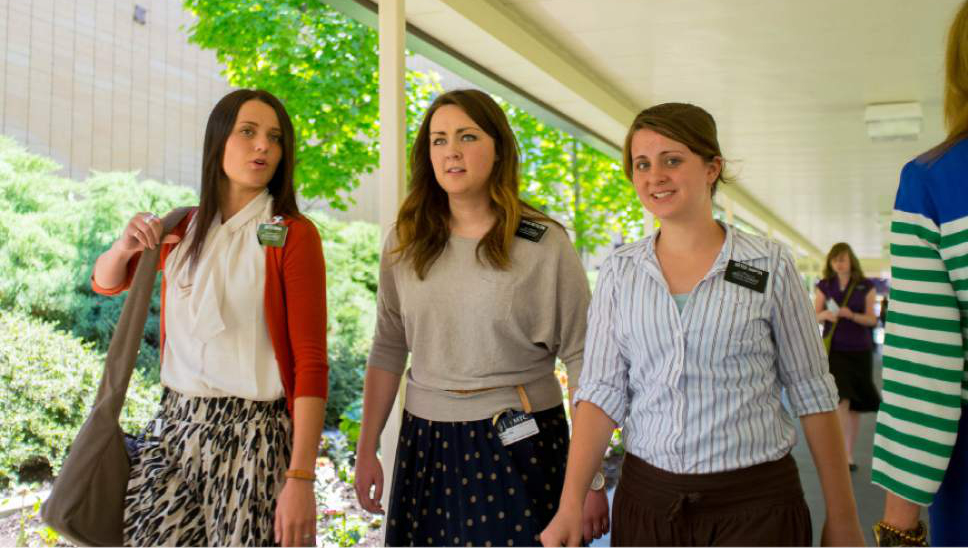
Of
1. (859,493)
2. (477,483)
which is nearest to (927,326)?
(477,483)

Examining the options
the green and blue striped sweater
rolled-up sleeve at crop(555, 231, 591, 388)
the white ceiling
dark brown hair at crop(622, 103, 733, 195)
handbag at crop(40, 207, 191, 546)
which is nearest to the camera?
the green and blue striped sweater

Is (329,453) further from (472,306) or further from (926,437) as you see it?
(926,437)

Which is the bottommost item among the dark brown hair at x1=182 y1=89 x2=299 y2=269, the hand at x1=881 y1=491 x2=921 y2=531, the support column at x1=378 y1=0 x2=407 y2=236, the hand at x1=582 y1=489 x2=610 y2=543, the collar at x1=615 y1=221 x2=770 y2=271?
the hand at x1=582 y1=489 x2=610 y2=543

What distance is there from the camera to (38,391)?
3.34 meters

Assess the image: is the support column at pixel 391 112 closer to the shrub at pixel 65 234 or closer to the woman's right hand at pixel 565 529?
the shrub at pixel 65 234

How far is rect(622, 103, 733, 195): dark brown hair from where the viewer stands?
172 cm

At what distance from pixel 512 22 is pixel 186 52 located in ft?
6.70

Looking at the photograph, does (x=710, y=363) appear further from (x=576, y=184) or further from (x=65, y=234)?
(x=576, y=184)

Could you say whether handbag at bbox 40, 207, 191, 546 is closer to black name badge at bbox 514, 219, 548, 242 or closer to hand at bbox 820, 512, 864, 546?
black name badge at bbox 514, 219, 548, 242

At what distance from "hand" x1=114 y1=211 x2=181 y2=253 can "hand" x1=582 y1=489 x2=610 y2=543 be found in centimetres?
119

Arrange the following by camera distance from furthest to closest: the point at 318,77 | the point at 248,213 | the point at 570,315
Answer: the point at 318,77, the point at 570,315, the point at 248,213

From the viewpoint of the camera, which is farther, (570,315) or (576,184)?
(576,184)

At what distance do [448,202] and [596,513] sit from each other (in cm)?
91

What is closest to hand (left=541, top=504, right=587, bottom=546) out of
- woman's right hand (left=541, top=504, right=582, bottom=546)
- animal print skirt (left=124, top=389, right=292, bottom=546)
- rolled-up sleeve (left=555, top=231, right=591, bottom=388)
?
woman's right hand (left=541, top=504, right=582, bottom=546)
